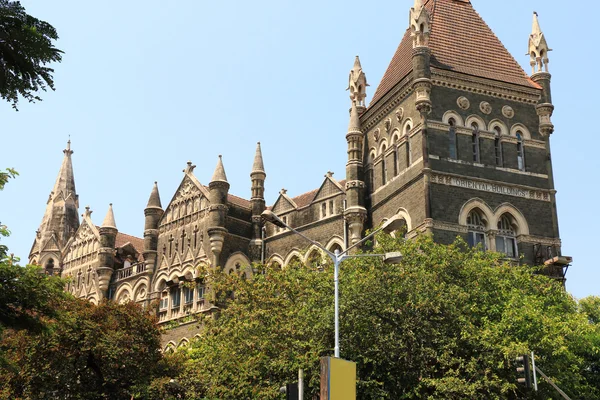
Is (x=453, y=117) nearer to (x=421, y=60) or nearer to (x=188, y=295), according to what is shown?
(x=421, y=60)

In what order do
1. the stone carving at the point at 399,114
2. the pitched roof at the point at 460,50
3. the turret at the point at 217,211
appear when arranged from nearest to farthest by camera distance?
the stone carving at the point at 399,114 → the pitched roof at the point at 460,50 → the turret at the point at 217,211

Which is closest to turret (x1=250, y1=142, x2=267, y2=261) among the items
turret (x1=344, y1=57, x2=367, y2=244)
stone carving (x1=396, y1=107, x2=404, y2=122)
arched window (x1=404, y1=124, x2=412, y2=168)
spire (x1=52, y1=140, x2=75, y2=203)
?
turret (x1=344, y1=57, x2=367, y2=244)

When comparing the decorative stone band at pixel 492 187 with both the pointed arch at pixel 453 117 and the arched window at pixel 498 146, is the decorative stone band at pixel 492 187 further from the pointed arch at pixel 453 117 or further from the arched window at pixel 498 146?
the pointed arch at pixel 453 117

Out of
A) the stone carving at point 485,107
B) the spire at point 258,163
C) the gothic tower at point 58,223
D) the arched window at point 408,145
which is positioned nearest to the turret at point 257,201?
the spire at point 258,163

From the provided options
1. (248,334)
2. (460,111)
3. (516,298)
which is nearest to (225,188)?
(460,111)

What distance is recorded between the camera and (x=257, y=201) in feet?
154

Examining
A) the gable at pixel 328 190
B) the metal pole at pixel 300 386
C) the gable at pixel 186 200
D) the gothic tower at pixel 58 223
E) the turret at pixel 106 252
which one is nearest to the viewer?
the metal pole at pixel 300 386

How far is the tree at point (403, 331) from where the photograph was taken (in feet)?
86.4

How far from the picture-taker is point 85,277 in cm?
5344

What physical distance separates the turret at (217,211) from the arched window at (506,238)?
14.5 meters

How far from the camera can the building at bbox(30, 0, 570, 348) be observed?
37.8 metres

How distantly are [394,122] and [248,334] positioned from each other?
16066 millimetres

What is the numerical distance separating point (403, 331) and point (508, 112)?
686 inches

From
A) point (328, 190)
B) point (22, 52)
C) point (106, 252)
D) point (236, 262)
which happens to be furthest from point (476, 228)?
point (22, 52)
